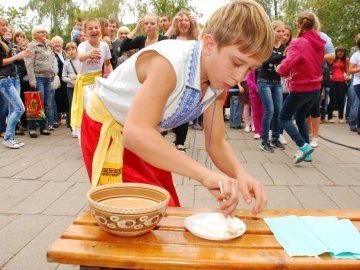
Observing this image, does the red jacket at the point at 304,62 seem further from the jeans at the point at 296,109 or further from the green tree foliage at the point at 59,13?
the green tree foliage at the point at 59,13

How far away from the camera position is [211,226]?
1.46m

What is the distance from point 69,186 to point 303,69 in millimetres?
3042

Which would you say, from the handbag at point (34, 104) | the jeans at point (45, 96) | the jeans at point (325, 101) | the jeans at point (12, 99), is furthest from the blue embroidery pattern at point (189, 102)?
the jeans at point (325, 101)

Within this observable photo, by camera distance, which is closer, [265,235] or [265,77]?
[265,235]

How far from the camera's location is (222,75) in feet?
4.84

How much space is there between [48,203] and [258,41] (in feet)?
9.09

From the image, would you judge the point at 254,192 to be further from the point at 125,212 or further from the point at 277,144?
the point at 277,144

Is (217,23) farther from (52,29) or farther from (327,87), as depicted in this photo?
(52,29)

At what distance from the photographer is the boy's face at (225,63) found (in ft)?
4.65

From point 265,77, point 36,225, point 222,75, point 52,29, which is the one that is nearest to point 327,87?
point 265,77

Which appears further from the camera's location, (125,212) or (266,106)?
(266,106)

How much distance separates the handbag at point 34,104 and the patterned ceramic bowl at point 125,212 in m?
5.62

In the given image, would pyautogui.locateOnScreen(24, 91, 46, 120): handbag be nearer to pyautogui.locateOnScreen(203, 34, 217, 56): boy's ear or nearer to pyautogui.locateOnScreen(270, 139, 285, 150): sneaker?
pyautogui.locateOnScreen(270, 139, 285, 150): sneaker

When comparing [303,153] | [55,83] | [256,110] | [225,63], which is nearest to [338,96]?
[256,110]
